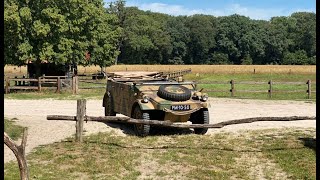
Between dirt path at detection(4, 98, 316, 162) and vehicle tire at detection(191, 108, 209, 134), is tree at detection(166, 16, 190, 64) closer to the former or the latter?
dirt path at detection(4, 98, 316, 162)

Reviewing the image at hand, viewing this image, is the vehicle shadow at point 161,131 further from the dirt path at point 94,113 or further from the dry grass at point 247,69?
the dry grass at point 247,69

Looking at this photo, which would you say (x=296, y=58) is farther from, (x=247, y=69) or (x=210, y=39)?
Result: (x=247, y=69)

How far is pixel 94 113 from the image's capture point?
54.0 feet

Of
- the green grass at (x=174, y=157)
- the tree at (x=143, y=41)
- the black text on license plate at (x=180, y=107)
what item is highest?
the tree at (x=143, y=41)

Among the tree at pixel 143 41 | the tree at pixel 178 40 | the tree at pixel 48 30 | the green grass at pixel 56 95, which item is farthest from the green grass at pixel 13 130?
the tree at pixel 178 40

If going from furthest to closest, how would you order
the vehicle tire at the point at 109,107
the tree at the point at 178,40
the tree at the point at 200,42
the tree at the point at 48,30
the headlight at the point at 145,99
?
the tree at the point at 200,42 < the tree at the point at 178,40 < the tree at the point at 48,30 < the vehicle tire at the point at 109,107 < the headlight at the point at 145,99

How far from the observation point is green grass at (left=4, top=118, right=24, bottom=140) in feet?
36.9

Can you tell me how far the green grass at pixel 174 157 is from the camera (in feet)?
26.1

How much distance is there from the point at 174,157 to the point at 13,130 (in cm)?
504

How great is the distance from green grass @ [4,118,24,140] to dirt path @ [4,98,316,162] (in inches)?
9.9

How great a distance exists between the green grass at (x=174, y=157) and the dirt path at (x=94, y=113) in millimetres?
868

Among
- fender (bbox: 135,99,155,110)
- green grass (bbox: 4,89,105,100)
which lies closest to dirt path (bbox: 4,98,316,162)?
fender (bbox: 135,99,155,110)

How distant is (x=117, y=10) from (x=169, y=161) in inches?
2635

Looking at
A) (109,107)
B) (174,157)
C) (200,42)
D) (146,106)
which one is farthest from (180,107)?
(200,42)
